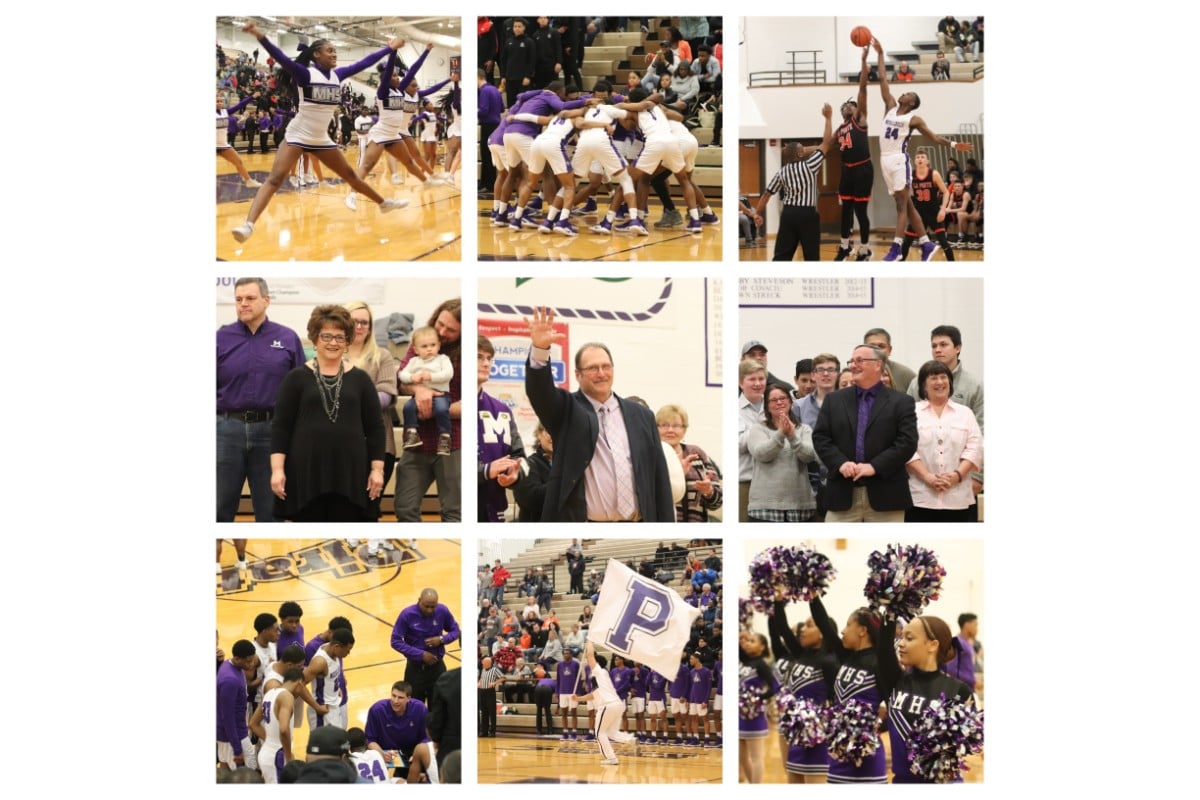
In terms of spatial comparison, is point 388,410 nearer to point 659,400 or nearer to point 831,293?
point 659,400

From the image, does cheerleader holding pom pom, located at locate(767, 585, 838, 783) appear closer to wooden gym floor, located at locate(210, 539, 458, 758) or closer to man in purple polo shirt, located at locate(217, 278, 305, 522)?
wooden gym floor, located at locate(210, 539, 458, 758)

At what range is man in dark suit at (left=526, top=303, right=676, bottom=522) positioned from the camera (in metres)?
5.20

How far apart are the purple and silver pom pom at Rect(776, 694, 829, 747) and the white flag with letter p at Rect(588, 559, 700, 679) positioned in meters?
0.49

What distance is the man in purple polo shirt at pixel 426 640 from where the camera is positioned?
5.26 m

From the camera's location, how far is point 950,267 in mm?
5215

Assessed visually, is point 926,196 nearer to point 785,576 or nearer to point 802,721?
point 785,576

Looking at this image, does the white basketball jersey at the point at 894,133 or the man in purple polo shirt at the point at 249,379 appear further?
the white basketball jersey at the point at 894,133

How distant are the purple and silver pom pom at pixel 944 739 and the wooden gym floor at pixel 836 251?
6.11ft

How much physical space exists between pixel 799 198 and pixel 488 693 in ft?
8.14

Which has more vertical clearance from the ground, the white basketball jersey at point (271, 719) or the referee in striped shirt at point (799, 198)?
the referee in striped shirt at point (799, 198)

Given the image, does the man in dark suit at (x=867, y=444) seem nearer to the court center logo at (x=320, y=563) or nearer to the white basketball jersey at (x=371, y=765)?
the court center logo at (x=320, y=563)

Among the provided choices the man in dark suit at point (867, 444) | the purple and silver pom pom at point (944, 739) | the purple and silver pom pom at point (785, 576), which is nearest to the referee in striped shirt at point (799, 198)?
the man in dark suit at point (867, 444)
